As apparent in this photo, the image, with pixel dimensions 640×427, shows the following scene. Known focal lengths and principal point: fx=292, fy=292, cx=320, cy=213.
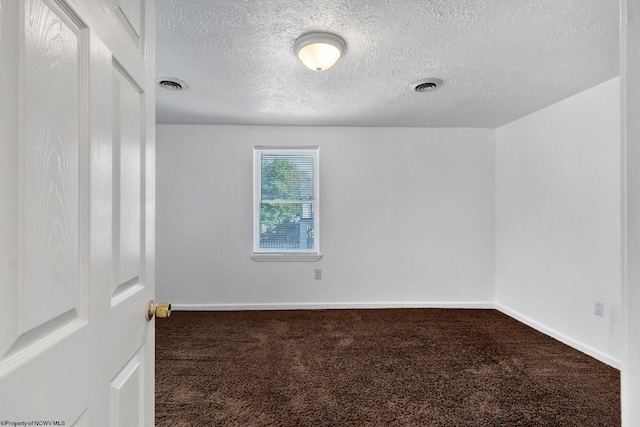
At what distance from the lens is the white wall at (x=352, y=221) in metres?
3.54

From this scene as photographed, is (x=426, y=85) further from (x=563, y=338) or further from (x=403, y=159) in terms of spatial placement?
(x=563, y=338)

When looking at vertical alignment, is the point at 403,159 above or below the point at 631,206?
above

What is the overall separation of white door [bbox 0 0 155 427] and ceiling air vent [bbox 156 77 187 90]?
65.5 inches

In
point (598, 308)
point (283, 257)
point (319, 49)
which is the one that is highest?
point (319, 49)

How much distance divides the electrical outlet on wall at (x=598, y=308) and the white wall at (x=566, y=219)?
0.03m

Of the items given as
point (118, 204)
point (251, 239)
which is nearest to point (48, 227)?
point (118, 204)

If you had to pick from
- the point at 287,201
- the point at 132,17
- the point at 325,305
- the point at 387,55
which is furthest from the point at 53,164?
the point at 325,305

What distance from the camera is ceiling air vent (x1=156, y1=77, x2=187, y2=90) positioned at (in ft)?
7.60

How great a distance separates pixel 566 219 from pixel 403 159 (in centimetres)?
172

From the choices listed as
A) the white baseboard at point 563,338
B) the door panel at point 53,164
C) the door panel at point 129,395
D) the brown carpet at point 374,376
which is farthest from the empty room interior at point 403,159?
the door panel at point 53,164

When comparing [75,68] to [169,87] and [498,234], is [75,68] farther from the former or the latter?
[498,234]

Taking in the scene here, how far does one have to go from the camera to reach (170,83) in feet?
7.87

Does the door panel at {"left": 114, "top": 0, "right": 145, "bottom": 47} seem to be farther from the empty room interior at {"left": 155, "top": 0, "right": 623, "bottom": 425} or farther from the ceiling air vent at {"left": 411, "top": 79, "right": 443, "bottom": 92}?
the ceiling air vent at {"left": 411, "top": 79, "right": 443, "bottom": 92}

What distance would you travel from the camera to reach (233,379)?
6.71 feet
